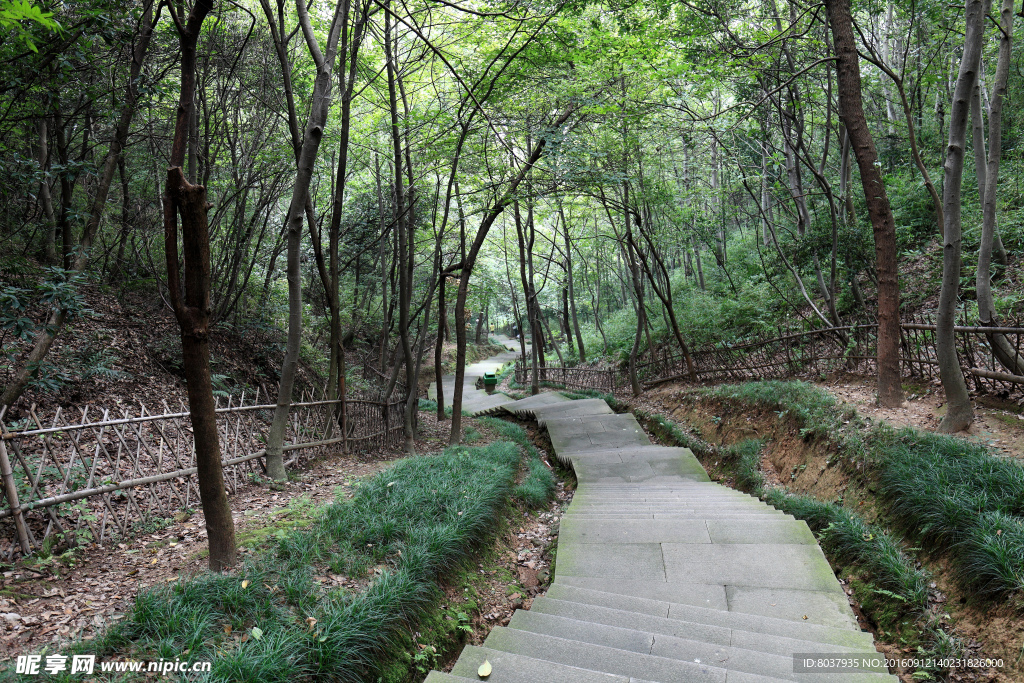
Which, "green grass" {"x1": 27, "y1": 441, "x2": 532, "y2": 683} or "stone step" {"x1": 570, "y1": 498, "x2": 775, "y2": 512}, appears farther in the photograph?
"stone step" {"x1": 570, "y1": 498, "x2": 775, "y2": 512}

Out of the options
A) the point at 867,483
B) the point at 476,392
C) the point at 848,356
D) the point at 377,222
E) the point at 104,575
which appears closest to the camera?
the point at 104,575

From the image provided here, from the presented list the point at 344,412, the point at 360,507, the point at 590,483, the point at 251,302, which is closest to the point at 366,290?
the point at 251,302

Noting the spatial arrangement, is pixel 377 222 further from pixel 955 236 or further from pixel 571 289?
pixel 955 236

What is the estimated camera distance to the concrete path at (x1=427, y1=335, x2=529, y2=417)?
17061 mm

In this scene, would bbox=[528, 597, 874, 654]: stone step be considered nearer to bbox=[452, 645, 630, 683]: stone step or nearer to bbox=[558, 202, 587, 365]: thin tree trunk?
bbox=[452, 645, 630, 683]: stone step

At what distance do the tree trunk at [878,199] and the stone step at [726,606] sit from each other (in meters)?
3.54

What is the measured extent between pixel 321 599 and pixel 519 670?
4.12 ft

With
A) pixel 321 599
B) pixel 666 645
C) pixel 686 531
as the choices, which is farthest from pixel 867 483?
pixel 321 599

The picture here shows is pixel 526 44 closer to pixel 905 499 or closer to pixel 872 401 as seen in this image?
pixel 872 401

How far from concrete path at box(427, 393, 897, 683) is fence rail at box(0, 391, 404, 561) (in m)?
3.12

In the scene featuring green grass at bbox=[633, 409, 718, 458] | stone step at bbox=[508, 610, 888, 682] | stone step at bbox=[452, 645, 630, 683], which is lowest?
green grass at bbox=[633, 409, 718, 458]

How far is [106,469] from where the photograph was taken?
4691mm

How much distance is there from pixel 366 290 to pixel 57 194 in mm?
8999

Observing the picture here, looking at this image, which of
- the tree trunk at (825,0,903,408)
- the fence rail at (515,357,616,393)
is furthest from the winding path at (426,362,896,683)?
the fence rail at (515,357,616,393)
